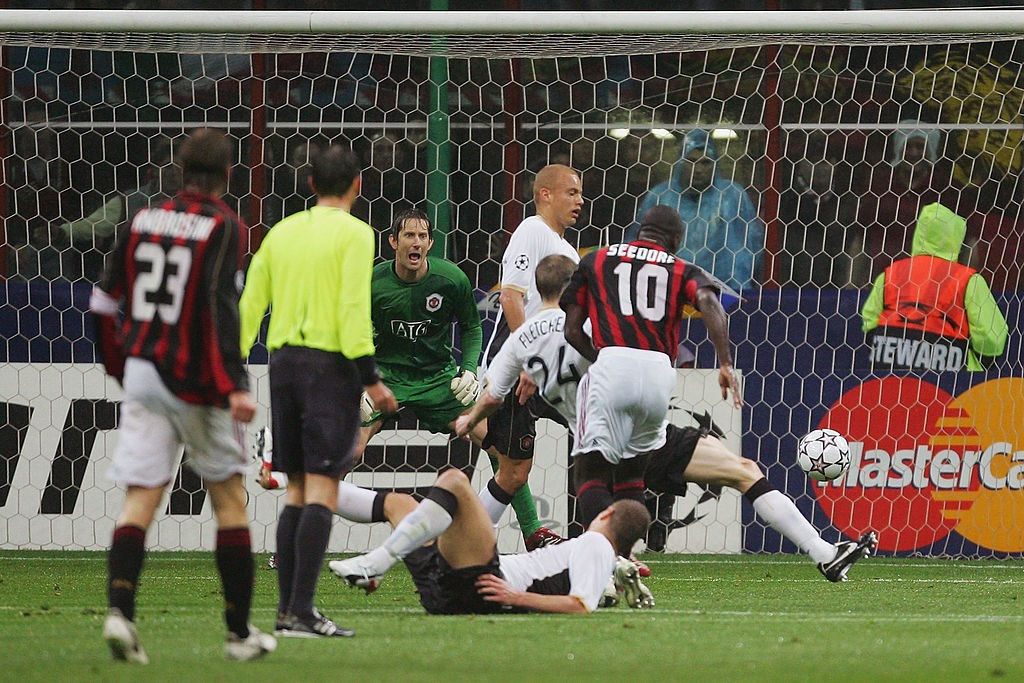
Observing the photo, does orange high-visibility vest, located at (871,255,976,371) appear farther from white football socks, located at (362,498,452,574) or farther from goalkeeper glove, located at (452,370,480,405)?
white football socks, located at (362,498,452,574)

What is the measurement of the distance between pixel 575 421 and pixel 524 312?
1.03 meters

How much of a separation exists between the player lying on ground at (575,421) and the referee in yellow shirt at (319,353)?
6.02 feet

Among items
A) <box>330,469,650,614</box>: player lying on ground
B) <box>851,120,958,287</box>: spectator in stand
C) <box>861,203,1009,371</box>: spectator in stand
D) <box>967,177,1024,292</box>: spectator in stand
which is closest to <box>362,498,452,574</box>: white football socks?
<box>330,469,650,614</box>: player lying on ground

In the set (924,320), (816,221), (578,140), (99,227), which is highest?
(578,140)

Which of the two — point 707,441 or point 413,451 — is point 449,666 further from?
point 413,451

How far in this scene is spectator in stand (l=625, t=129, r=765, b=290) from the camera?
10.3m

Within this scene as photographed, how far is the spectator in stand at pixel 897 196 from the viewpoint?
34.9ft

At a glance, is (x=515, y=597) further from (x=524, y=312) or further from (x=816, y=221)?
(x=816, y=221)

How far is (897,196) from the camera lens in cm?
1077

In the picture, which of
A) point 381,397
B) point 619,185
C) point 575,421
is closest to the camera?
point 381,397

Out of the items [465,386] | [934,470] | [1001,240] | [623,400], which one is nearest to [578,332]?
[623,400]

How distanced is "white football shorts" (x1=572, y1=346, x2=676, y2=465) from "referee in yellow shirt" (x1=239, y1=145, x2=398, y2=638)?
5.90 ft

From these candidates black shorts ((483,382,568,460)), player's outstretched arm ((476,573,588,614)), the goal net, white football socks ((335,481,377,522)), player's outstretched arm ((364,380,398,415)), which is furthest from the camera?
the goal net

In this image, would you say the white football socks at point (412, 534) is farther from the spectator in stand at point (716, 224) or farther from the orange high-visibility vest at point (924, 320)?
the spectator in stand at point (716, 224)
